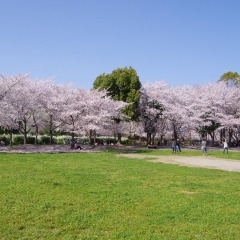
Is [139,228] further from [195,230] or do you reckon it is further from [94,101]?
[94,101]

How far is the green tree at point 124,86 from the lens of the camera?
A: 41.6m

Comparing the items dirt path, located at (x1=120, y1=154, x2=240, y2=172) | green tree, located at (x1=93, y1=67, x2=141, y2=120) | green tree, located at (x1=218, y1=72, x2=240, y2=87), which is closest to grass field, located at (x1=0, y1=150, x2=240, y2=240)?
dirt path, located at (x1=120, y1=154, x2=240, y2=172)

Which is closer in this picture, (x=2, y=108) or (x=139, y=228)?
(x=139, y=228)

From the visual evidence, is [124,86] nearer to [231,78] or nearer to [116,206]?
[231,78]

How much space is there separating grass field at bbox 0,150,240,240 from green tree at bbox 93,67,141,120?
27.0 m

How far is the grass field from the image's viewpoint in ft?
24.6

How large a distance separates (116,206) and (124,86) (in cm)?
3363

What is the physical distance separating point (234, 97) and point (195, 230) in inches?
1695

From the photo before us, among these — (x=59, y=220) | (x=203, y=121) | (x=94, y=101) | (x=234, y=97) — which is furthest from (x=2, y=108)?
(x=234, y=97)

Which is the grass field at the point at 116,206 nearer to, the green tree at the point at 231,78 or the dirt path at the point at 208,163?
the dirt path at the point at 208,163

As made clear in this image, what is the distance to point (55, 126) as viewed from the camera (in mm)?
40781

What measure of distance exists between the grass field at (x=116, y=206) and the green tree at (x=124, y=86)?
2695 centimetres

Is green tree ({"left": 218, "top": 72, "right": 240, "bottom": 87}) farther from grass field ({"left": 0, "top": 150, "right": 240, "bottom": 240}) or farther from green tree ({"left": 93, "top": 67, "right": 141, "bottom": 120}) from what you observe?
grass field ({"left": 0, "top": 150, "right": 240, "bottom": 240})

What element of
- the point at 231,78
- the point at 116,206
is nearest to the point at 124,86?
the point at 231,78
